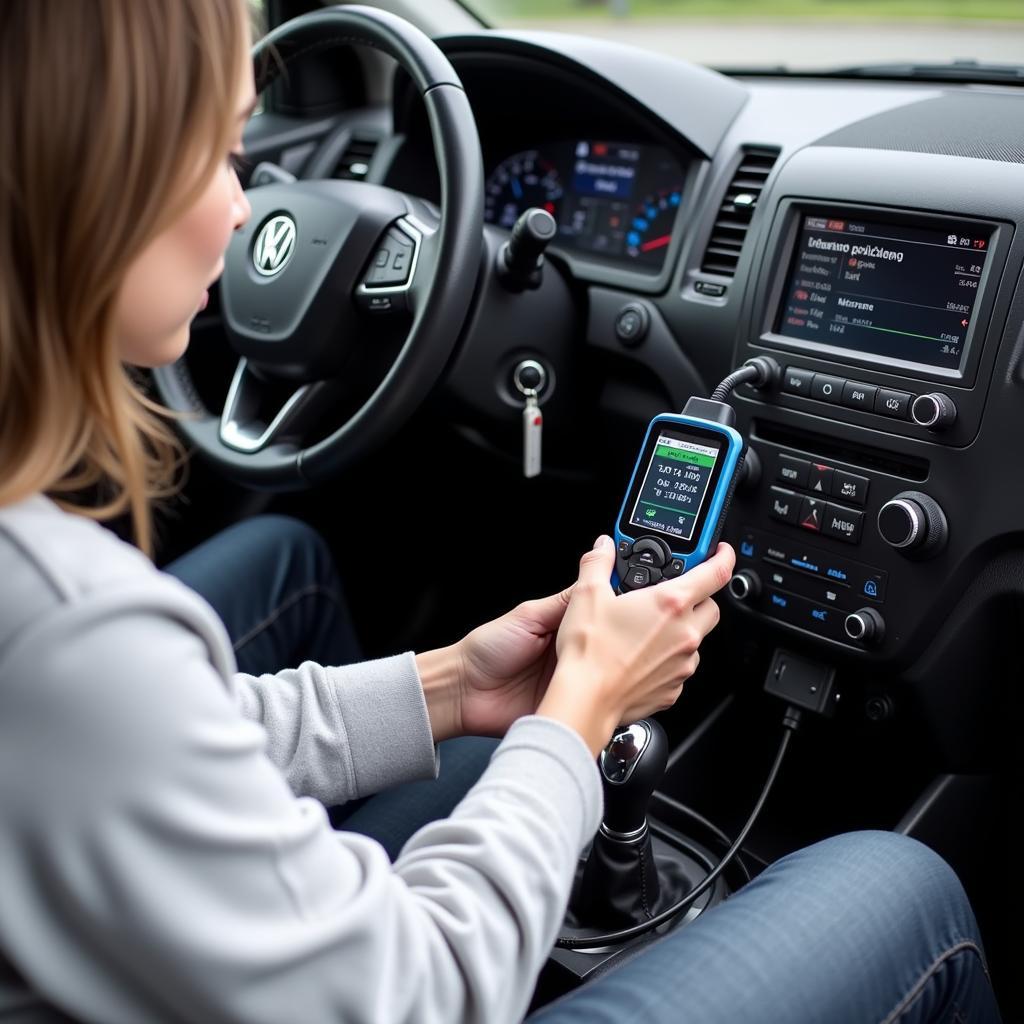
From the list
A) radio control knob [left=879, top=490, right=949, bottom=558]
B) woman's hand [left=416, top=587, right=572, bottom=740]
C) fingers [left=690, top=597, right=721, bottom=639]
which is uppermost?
radio control knob [left=879, top=490, right=949, bottom=558]

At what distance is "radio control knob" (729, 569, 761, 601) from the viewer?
1.23 meters

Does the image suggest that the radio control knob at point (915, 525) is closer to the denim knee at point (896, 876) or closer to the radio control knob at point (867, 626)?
the radio control knob at point (867, 626)

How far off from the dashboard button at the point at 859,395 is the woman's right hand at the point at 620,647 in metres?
0.34

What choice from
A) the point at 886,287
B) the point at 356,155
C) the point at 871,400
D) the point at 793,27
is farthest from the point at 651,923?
the point at 793,27

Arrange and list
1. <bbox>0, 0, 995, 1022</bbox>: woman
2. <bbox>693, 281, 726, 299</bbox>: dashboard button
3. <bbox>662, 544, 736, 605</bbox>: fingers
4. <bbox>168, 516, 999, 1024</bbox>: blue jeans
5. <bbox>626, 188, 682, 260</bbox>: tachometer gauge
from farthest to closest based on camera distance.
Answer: <bbox>626, 188, 682, 260</bbox>: tachometer gauge, <bbox>693, 281, 726, 299</bbox>: dashboard button, <bbox>662, 544, 736, 605</bbox>: fingers, <bbox>168, 516, 999, 1024</bbox>: blue jeans, <bbox>0, 0, 995, 1022</bbox>: woman

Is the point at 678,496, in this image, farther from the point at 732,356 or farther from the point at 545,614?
the point at 732,356

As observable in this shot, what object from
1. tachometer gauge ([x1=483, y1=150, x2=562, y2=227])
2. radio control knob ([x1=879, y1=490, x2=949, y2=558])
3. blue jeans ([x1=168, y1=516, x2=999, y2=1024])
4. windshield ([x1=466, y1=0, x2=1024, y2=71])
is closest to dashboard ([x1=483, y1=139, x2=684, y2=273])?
tachometer gauge ([x1=483, y1=150, x2=562, y2=227])

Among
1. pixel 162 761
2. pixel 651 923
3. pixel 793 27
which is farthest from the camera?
pixel 793 27

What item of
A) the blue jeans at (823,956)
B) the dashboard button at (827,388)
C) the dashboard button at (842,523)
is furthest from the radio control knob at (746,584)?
the blue jeans at (823,956)

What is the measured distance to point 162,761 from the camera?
19.4 inches

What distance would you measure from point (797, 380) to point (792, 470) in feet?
0.31

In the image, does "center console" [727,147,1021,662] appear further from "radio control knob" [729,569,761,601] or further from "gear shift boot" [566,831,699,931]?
"gear shift boot" [566,831,699,931]

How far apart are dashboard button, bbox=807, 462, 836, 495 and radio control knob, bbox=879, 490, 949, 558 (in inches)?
3.3

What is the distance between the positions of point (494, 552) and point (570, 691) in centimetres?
115
